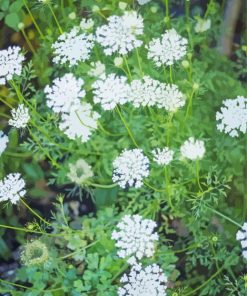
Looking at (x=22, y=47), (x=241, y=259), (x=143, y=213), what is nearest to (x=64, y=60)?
(x=22, y=47)

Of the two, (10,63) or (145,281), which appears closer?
(145,281)

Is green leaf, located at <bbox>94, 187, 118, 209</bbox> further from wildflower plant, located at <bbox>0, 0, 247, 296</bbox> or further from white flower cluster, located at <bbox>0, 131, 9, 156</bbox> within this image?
white flower cluster, located at <bbox>0, 131, 9, 156</bbox>

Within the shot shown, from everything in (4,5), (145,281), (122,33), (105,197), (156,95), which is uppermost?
(4,5)

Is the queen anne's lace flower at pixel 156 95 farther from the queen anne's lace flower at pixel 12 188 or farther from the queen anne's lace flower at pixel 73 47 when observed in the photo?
the queen anne's lace flower at pixel 12 188

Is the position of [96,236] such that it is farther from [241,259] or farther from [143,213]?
[241,259]


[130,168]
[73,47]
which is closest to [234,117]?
[130,168]

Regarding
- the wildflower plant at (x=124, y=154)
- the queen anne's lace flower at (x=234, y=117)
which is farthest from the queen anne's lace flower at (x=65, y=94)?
the queen anne's lace flower at (x=234, y=117)

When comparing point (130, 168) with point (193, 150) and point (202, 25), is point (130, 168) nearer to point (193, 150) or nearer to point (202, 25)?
point (193, 150)
